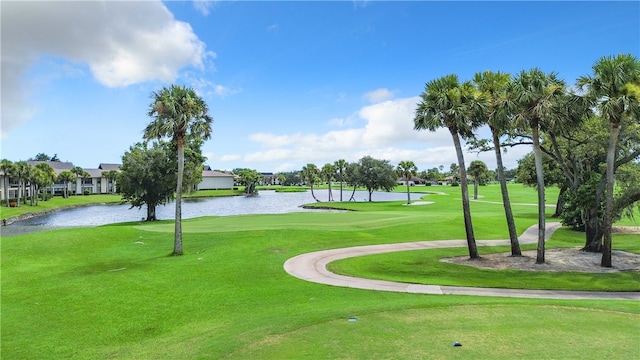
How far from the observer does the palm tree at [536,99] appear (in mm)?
19719

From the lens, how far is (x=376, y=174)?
271ft

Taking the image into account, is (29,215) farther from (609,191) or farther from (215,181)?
(215,181)

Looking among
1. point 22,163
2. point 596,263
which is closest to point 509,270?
point 596,263

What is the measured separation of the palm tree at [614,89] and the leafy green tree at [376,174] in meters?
62.8

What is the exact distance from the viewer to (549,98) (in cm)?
1989

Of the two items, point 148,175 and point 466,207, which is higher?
point 148,175

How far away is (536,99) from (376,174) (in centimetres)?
6276

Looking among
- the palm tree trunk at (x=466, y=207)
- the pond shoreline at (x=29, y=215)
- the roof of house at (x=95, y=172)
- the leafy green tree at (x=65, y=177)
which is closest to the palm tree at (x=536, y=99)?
the palm tree trunk at (x=466, y=207)

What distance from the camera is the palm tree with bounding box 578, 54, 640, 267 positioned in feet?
58.3

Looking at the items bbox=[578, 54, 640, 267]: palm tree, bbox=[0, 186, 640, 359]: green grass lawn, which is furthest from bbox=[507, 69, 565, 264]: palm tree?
bbox=[0, 186, 640, 359]: green grass lawn

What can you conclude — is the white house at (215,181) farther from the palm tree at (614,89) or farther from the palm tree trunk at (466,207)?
the palm tree at (614,89)

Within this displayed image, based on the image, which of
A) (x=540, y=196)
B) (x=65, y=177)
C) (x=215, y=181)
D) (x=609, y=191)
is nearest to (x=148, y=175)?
(x=540, y=196)

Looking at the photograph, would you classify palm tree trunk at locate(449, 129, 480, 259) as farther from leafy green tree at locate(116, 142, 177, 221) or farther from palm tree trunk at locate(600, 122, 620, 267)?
leafy green tree at locate(116, 142, 177, 221)

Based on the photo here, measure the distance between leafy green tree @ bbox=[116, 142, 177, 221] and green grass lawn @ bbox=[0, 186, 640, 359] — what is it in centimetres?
2359
